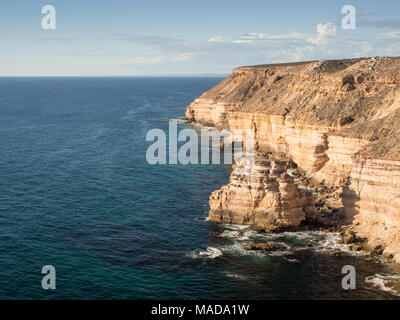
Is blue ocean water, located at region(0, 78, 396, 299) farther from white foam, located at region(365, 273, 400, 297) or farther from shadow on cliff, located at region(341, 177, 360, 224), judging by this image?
shadow on cliff, located at region(341, 177, 360, 224)

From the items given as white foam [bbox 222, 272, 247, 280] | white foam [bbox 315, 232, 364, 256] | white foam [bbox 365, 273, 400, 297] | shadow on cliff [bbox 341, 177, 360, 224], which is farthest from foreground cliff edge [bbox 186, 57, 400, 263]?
white foam [bbox 222, 272, 247, 280]

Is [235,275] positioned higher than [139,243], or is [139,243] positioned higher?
[139,243]

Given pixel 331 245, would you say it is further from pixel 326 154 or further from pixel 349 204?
pixel 326 154

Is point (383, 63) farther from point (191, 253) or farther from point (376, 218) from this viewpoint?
point (191, 253)

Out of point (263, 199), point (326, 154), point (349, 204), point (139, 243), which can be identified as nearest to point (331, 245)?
point (349, 204)
